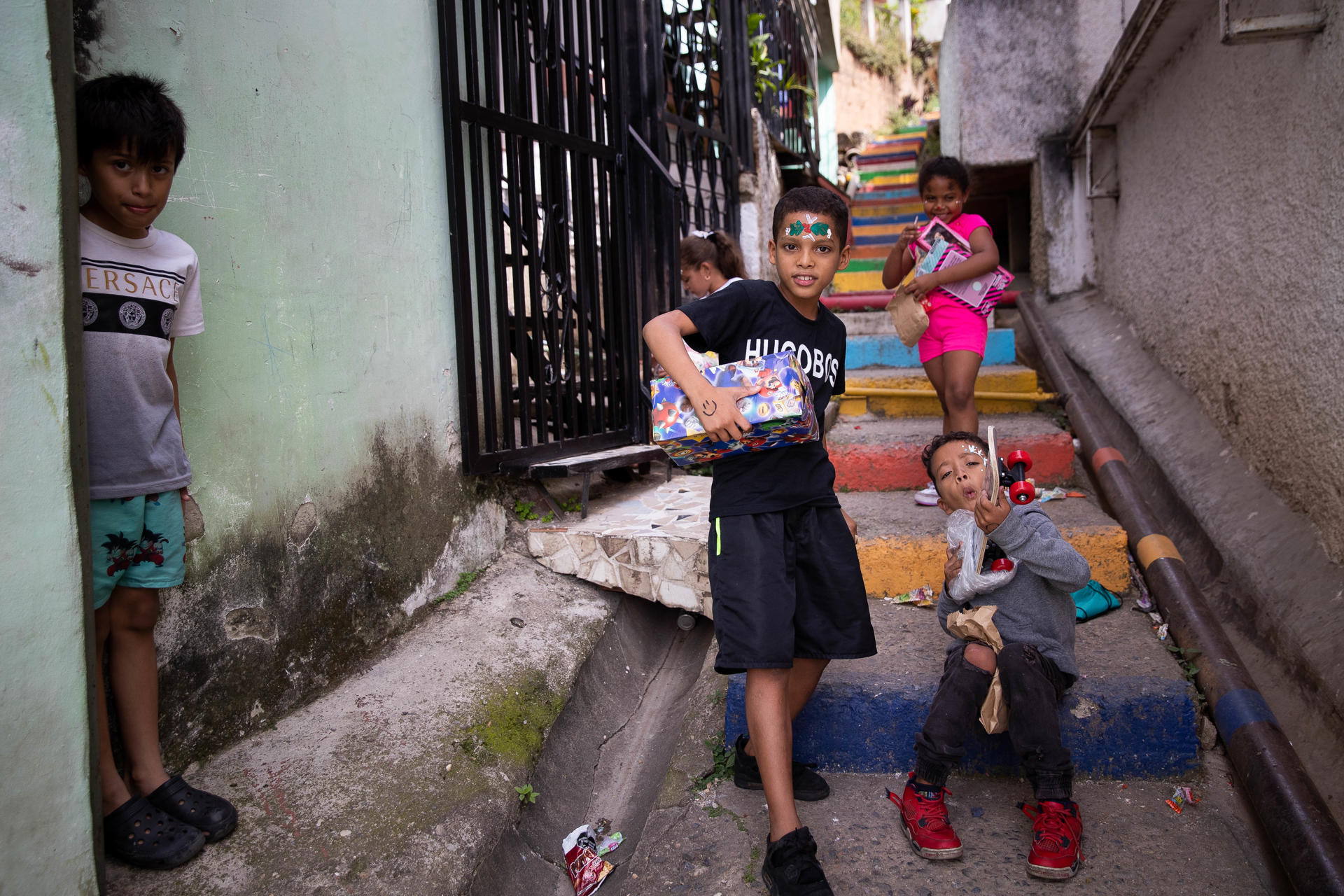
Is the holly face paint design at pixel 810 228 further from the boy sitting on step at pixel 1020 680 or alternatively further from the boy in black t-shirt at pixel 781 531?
the boy sitting on step at pixel 1020 680

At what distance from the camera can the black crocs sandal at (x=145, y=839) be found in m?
1.84

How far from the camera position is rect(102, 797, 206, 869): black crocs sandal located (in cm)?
184

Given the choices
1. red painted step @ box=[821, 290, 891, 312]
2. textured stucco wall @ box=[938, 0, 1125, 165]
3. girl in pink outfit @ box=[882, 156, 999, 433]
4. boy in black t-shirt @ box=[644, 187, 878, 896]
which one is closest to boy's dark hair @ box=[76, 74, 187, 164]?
boy in black t-shirt @ box=[644, 187, 878, 896]

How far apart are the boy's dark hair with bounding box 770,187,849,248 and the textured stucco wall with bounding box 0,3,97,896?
153cm

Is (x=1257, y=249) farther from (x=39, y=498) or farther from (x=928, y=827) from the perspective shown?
(x=39, y=498)

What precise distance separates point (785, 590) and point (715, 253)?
2.32 meters

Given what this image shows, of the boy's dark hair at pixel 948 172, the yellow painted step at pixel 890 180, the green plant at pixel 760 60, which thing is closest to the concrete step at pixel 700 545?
the boy's dark hair at pixel 948 172

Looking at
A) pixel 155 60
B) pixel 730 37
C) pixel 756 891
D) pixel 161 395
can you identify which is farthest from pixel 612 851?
pixel 730 37

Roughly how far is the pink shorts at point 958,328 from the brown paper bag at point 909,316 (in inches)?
2.5

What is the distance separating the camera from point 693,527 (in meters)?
3.60

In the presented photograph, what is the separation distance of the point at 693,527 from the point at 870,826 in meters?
1.56

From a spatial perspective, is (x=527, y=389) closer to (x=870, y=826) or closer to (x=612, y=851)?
(x=612, y=851)

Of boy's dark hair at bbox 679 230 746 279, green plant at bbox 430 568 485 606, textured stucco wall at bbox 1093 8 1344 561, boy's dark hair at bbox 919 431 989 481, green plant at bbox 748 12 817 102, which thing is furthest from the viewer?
green plant at bbox 748 12 817 102

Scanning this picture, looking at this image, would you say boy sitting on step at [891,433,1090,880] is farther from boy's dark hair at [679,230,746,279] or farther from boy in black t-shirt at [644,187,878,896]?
boy's dark hair at [679,230,746,279]
